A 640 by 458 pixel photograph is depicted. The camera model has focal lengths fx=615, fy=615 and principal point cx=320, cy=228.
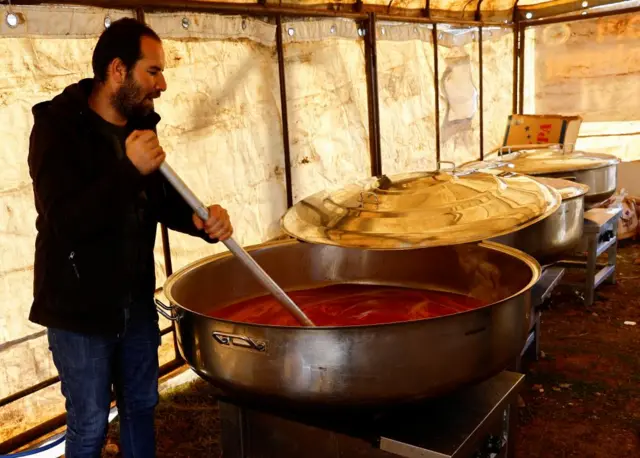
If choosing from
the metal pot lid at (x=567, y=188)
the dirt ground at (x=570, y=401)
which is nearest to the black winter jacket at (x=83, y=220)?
the dirt ground at (x=570, y=401)

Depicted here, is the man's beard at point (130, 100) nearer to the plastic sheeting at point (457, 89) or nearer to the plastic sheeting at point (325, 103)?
the plastic sheeting at point (325, 103)

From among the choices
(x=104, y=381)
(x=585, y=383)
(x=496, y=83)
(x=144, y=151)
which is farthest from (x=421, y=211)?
(x=496, y=83)

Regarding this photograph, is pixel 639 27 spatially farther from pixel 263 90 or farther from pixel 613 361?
pixel 263 90

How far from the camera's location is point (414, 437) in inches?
69.6

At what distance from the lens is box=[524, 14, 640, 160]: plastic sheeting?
7188 millimetres

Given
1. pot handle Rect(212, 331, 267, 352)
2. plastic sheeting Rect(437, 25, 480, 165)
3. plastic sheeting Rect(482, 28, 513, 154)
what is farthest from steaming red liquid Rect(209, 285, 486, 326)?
plastic sheeting Rect(482, 28, 513, 154)

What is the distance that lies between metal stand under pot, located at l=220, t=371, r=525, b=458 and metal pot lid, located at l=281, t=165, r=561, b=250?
0.52m

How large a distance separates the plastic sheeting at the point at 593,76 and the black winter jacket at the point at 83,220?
6580 millimetres

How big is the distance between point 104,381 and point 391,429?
1084mm

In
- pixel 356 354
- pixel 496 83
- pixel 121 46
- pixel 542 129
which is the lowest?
pixel 356 354

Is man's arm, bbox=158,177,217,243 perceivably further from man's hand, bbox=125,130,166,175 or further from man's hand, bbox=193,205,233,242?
man's hand, bbox=125,130,166,175

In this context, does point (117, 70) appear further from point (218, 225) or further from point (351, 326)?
point (351, 326)

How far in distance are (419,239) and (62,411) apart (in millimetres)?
2375

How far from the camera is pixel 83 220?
189 centimetres
